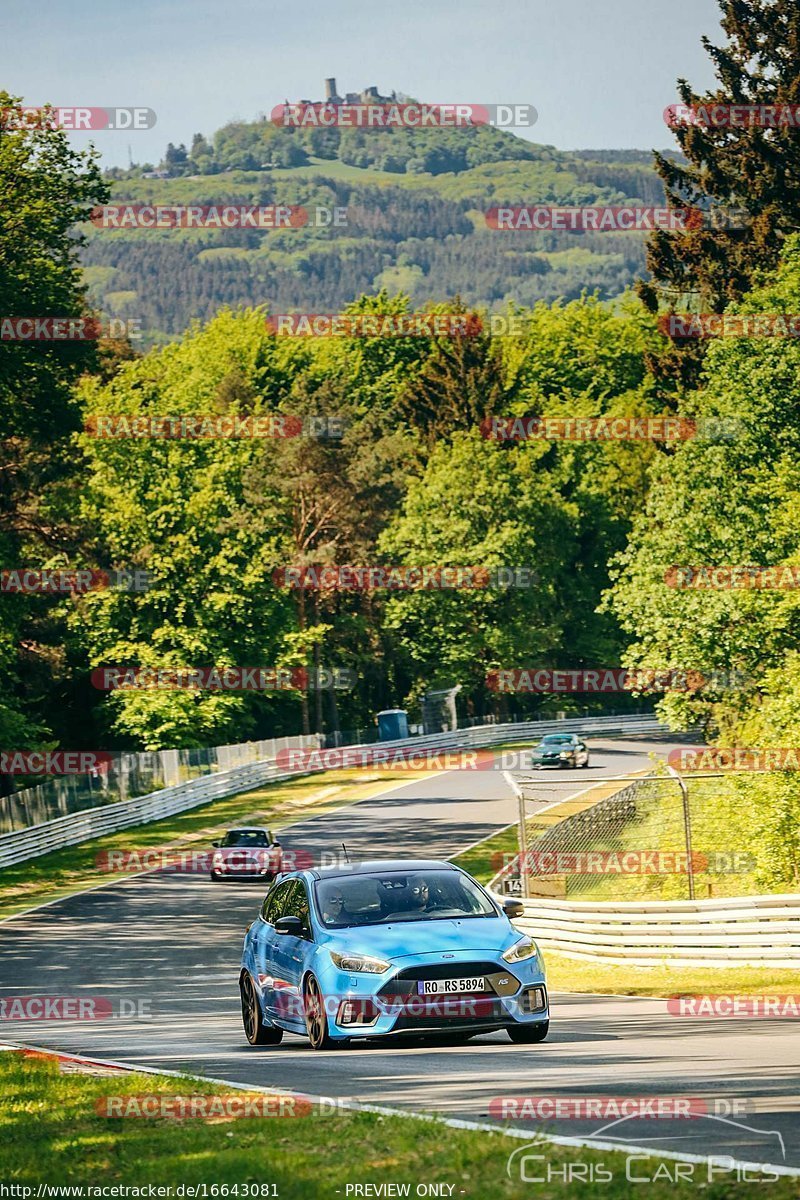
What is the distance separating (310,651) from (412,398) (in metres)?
18.5

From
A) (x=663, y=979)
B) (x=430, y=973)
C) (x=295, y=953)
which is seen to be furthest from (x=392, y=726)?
(x=430, y=973)

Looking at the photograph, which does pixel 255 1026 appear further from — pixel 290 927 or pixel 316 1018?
pixel 316 1018

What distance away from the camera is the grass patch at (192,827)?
43531 mm

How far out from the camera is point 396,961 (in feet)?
42.3

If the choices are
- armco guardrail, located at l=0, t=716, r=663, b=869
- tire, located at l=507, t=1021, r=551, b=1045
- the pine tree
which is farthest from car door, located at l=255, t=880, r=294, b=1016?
the pine tree

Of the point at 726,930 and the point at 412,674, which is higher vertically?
the point at 726,930

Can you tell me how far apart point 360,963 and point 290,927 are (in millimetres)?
1086

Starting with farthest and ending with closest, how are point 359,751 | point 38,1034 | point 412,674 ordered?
1. point 412,674
2. point 359,751
3. point 38,1034

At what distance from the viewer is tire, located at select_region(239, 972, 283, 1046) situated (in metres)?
14.9

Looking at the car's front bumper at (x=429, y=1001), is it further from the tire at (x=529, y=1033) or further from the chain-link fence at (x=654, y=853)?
the chain-link fence at (x=654, y=853)

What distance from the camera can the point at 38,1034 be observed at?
18.9 metres

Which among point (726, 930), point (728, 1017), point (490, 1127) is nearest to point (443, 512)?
point (726, 930)

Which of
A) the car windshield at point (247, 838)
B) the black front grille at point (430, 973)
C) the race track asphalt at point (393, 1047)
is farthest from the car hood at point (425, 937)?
the car windshield at point (247, 838)

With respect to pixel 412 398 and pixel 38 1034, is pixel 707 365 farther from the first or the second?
pixel 412 398
